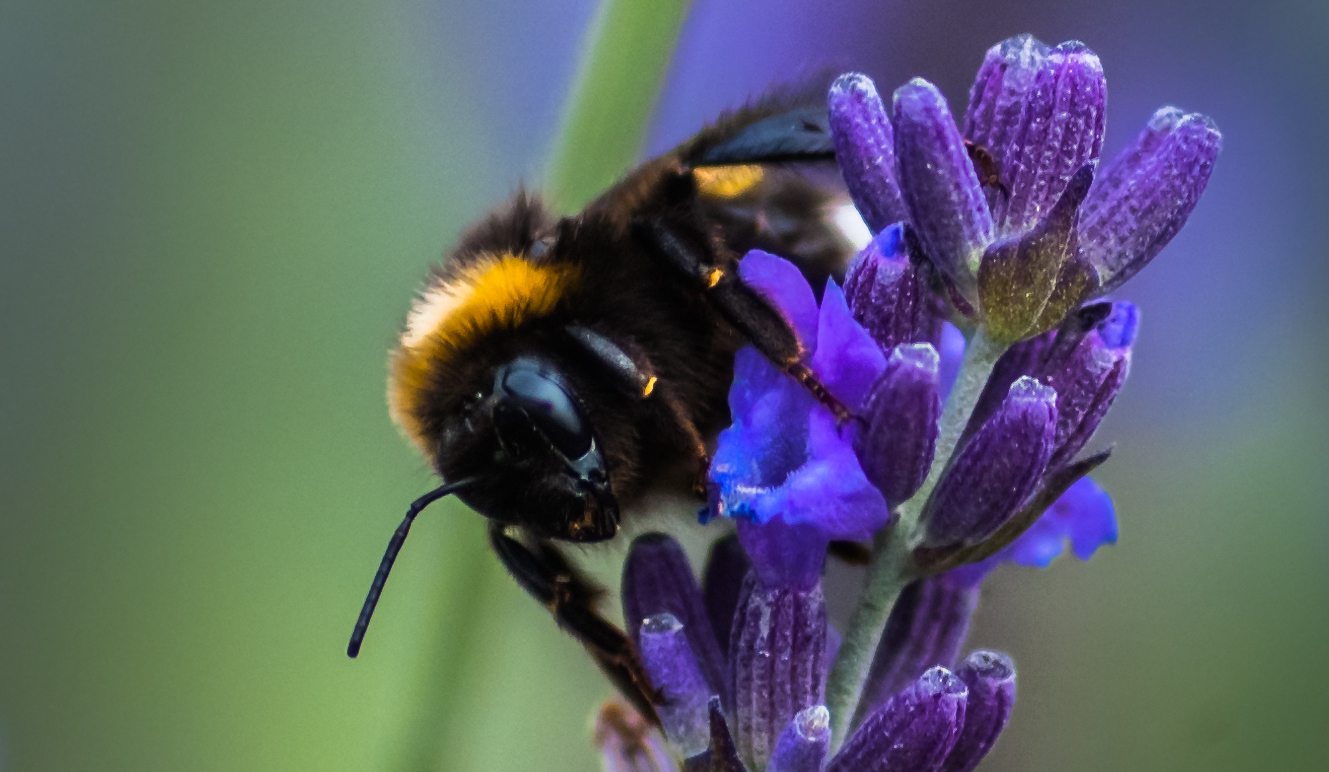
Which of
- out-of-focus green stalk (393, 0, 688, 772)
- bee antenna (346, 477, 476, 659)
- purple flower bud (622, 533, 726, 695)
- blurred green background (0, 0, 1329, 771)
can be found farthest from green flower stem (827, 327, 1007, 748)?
blurred green background (0, 0, 1329, 771)

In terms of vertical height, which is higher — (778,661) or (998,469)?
(998,469)

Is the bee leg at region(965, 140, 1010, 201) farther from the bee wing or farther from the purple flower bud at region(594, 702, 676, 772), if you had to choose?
the purple flower bud at region(594, 702, 676, 772)

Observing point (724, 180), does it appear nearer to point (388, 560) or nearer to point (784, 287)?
point (784, 287)

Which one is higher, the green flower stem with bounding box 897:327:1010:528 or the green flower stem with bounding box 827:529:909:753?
the green flower stem with bounding box 897:327:1010:528

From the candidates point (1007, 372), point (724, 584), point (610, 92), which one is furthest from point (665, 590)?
point (610, 92)

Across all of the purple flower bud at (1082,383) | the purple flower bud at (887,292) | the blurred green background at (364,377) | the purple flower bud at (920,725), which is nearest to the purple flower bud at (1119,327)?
the purple flower bud at (1082,383)
